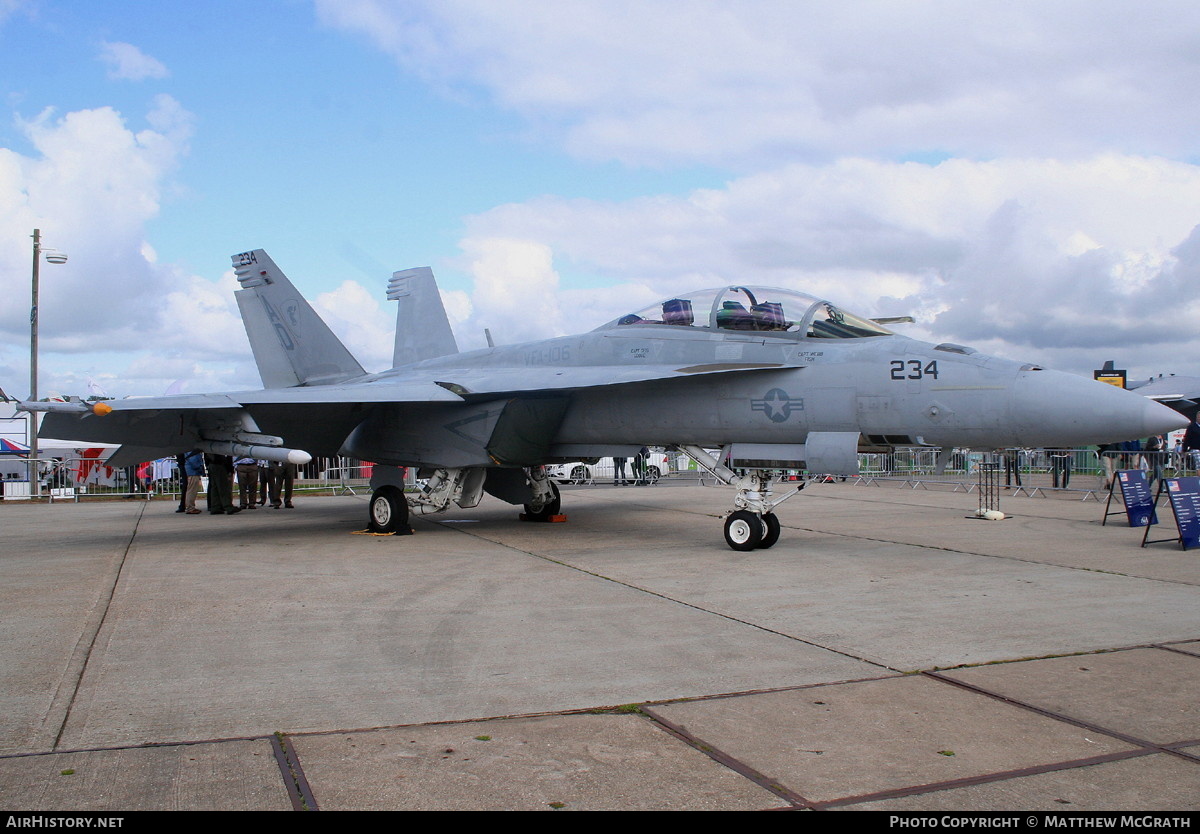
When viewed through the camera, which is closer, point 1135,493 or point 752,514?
point 752,514

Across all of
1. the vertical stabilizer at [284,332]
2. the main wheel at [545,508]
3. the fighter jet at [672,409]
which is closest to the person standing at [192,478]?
the vertical stabilizer at [284,332]

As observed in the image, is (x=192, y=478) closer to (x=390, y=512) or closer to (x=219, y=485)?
(x=219, y=485)

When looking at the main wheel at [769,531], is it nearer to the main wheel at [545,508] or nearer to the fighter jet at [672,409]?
the fighter jet at [672,409]

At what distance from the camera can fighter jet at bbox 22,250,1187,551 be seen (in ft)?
26.6

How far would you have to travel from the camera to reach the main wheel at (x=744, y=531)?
930 cm

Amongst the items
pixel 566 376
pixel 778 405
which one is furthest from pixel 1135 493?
pixel 566 376

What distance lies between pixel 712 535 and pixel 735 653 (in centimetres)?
631

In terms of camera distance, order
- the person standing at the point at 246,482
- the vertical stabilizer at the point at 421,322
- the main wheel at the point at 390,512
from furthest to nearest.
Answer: the person standing at the point at 246,482, the vertical stabilizer at the point at 421,322, the main wheel at the point at 390,512

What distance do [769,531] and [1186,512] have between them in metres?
4.51

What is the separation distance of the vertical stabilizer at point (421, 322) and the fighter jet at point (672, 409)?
104 inches

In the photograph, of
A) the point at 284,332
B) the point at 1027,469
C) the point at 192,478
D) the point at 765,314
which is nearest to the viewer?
the point at 765,314

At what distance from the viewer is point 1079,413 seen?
757cm

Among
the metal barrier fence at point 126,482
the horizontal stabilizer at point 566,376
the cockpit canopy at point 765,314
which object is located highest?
the cockpit canopy at point 765,314

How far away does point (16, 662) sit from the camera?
484 cm
